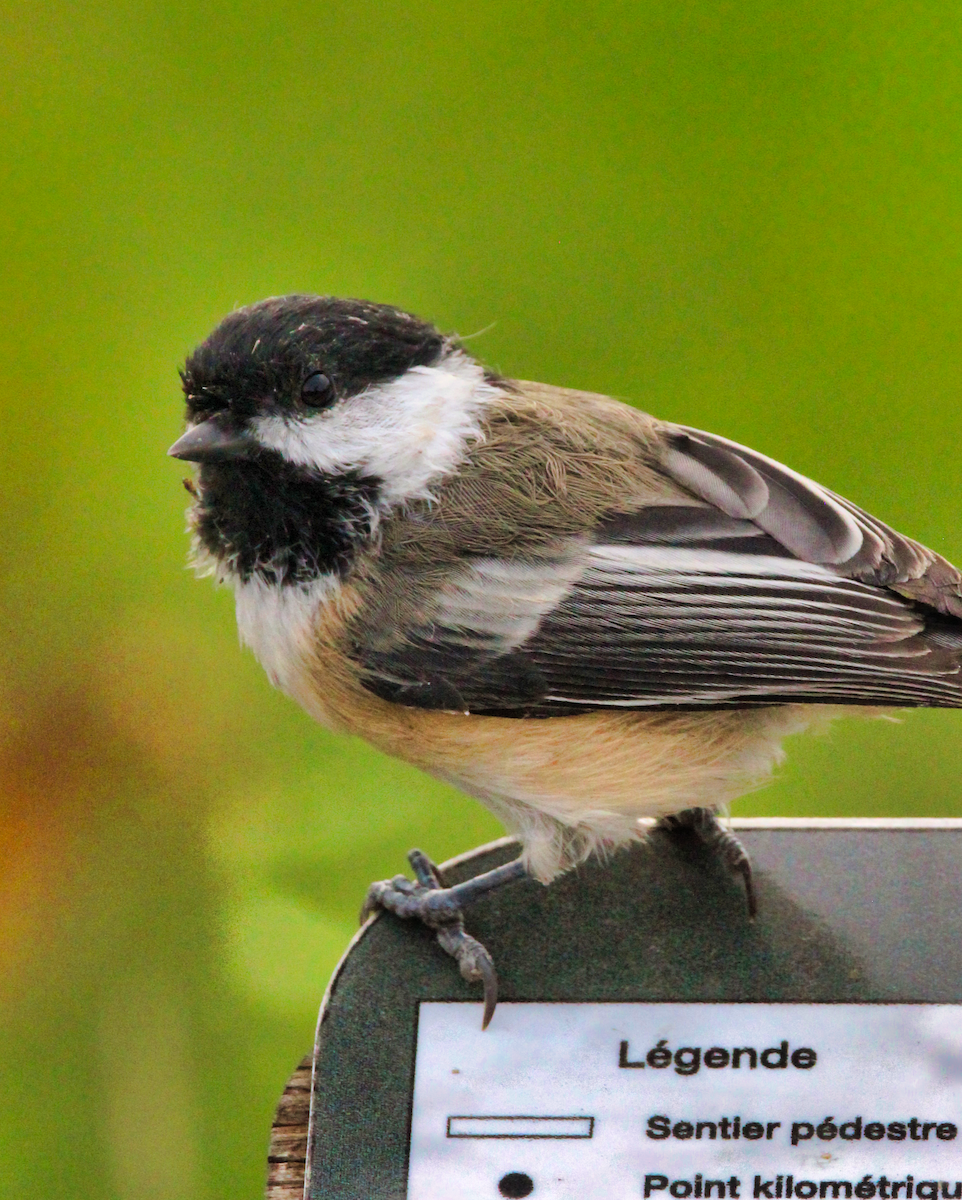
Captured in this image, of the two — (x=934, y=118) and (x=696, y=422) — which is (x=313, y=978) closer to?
(x=696, y=422)

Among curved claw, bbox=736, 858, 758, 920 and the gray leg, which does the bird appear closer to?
the gray leg

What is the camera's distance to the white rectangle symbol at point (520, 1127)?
1.22 meters

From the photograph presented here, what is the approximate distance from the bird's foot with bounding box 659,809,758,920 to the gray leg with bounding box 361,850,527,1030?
0.68 ft

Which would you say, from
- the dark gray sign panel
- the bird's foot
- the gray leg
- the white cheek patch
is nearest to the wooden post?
the dark gray sign panel

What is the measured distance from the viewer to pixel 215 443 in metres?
1.21

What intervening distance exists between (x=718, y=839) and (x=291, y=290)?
95cm

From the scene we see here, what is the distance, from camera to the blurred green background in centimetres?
164

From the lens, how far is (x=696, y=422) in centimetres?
193

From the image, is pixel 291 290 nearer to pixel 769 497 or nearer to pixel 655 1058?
pixel 769 497

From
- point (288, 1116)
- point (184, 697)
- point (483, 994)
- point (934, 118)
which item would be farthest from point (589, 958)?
point (934, 118)

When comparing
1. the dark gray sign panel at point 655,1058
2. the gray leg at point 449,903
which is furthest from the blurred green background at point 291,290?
the dark gray sign panel at point 655,1058

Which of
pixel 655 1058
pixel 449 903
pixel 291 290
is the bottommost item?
pixel 655 1058

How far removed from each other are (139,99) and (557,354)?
0.71 meters

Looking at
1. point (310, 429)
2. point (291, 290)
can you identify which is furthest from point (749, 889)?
point (291, 290)
